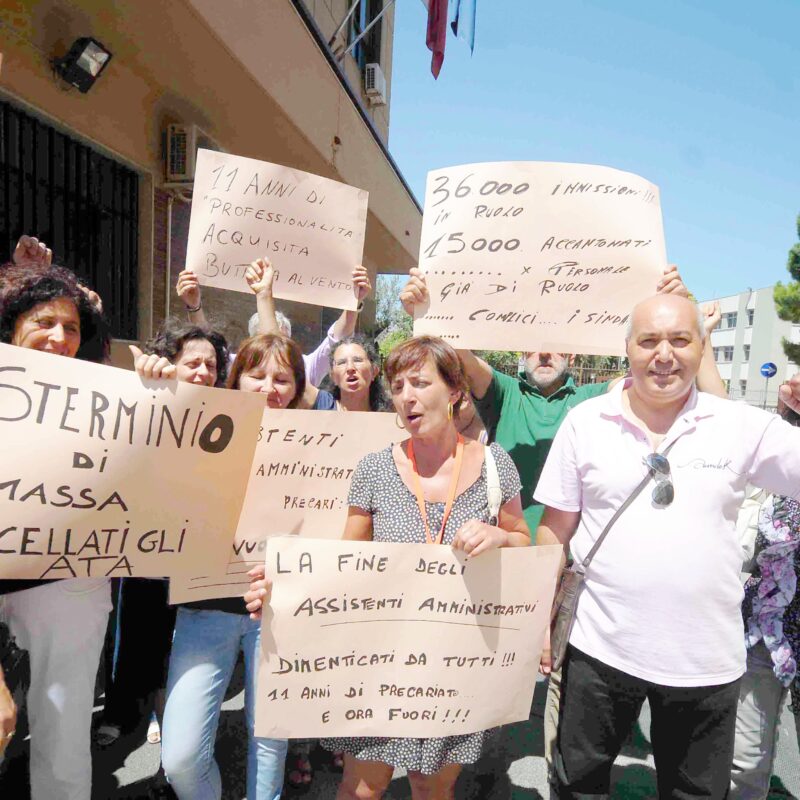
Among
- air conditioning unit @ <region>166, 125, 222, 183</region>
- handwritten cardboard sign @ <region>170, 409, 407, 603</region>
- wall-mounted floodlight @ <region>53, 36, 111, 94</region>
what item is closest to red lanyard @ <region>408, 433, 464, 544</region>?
handwritten cardboard sign @ <region>170, 409, 407, 603</region>

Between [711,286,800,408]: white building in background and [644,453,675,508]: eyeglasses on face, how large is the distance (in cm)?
5181

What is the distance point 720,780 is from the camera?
1.78 metres

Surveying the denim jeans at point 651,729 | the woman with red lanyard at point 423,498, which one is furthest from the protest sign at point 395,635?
the denim jeans at point 651,729

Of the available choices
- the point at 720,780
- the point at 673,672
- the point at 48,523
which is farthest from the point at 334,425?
the point at 720,780

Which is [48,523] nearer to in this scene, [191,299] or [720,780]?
[191,299]

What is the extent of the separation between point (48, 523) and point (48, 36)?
14.7 ft

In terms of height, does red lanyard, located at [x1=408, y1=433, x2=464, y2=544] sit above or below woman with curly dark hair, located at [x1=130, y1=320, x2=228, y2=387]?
below

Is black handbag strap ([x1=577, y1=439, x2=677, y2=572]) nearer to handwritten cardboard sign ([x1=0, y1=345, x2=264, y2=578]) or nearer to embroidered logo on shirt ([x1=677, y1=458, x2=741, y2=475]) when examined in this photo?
embroidered logo on shirt ([x1=677, y1=458, x2=741, y2=475])

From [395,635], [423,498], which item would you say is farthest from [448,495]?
[395,635]

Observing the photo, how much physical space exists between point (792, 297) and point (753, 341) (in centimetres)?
3024

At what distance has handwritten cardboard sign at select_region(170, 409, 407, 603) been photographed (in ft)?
6.91

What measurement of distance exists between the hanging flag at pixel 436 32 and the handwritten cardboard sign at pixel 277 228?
6.83m

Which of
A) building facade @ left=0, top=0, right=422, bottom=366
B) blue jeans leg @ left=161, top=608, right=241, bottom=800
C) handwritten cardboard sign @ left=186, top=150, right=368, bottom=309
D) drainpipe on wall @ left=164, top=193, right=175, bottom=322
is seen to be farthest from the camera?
drainpipe on wall @ left=164, top=193, right=175, bottom=322

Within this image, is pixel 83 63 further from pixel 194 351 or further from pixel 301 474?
pixel 301 474
